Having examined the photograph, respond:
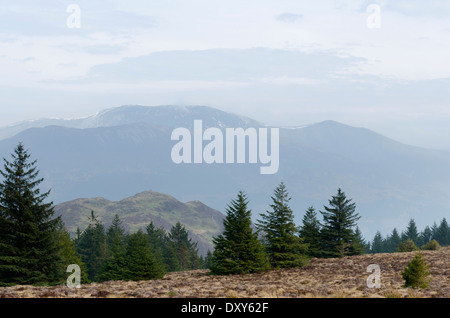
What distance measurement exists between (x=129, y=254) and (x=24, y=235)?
11.2 metres

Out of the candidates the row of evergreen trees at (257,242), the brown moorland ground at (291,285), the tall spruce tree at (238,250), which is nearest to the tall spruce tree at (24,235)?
the brown moorland ground at (291,285)

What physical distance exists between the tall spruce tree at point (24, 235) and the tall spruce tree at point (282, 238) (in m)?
17.6

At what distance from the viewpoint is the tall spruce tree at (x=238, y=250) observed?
37.3 meters

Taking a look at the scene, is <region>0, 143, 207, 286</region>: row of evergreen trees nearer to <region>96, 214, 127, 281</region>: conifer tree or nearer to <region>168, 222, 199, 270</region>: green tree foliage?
<region>96, 214, 127, 281</region>: conifer tree

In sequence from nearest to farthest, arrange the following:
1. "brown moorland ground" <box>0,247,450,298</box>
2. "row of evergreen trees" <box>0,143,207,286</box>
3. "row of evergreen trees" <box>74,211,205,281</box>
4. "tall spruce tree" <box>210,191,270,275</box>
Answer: "brown moorland ground" <box>0,247,450,298</box> → "tall spruce tree" <box>210,191,270,275</box> → "row of evergreen trees" <box>74,211,205,281</box> → "row of evergreen trees" <box>0,143,207,286</box>

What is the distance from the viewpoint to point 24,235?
39.0 metres

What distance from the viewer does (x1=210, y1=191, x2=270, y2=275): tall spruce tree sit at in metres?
37.3

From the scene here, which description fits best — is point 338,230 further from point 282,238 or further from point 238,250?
point 238,250

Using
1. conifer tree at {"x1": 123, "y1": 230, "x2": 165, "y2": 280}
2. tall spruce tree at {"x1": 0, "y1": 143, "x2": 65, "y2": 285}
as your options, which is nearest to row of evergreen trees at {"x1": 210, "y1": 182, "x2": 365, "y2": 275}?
conifer tree at {"x1": 123, "y1": 230, "x2": 165, "y2": 280}

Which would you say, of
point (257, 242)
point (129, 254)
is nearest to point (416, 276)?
point (257, 242)

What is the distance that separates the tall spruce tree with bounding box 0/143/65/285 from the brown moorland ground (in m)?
10.5
